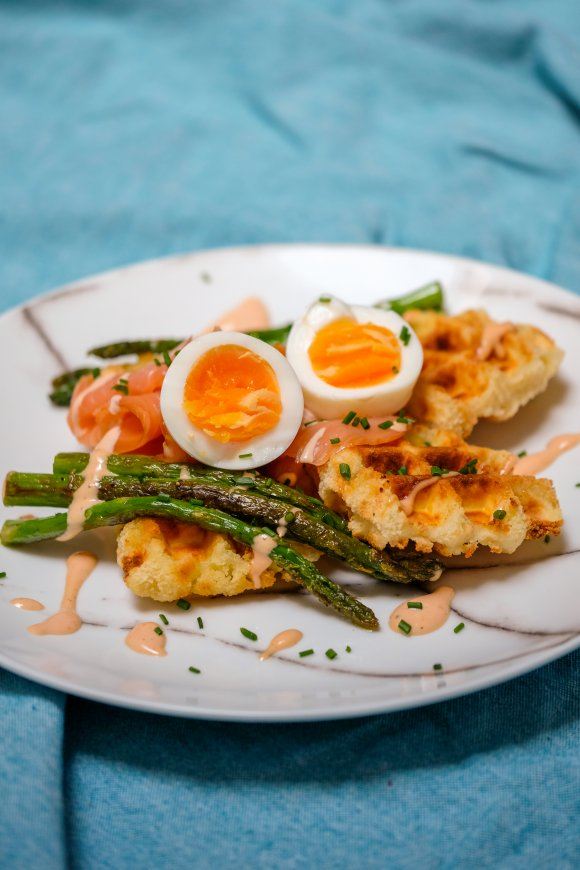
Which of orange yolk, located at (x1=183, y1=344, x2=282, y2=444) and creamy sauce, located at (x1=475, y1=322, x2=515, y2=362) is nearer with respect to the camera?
orange yolk, located at (x1=183, y1=344, x2=282, y2=444)

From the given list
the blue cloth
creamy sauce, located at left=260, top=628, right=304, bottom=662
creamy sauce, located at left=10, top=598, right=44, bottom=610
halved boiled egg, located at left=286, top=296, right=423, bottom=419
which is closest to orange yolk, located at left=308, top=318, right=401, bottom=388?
halved boiled egg, located at left=286, top=296, right=423, bottom=419

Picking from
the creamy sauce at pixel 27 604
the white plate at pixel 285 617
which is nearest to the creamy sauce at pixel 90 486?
the white plate at pixel 285 617

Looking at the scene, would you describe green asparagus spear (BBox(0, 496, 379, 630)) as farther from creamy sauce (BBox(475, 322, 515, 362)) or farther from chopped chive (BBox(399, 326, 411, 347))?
creamy sauce (BBox(475, 322, 515, 362))

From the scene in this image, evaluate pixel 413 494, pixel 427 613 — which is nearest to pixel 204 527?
pixel 413 494

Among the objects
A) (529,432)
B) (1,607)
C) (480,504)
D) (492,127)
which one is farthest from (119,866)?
(492,127)

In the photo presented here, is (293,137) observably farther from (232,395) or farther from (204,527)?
(204,527)

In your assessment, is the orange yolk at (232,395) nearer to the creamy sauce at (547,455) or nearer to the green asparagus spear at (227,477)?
the green asparagus spear at (227,477)

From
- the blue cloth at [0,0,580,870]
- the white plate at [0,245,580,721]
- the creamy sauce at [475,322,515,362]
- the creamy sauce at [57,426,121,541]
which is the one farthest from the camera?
the blue cloth at [0,0,580,870]
